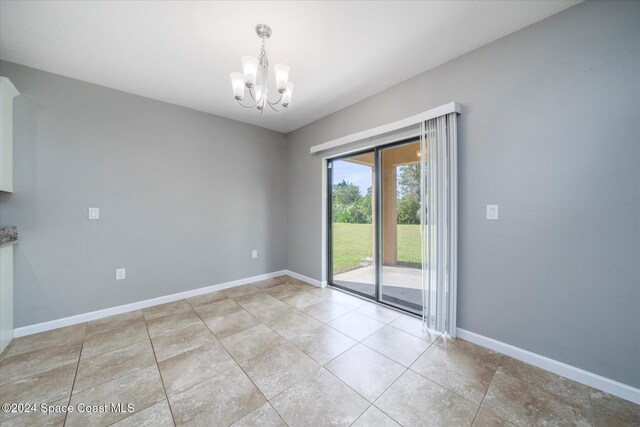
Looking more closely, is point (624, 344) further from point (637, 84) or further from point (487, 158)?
point (637, 84)

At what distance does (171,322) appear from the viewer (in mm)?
2502

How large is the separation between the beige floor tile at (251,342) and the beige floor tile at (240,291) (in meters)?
1.04

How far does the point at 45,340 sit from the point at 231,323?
1677 mm

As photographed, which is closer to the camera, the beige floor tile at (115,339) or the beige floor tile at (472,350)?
the beige floor tile at (472,350)

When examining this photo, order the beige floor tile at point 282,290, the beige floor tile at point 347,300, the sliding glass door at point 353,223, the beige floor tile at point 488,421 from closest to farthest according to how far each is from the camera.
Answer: the beige floor tile at point 488,421 < the beige floor tile at point 347,300 < the sliding glass door at point 353,223 < the beige floor tile at point 282,290

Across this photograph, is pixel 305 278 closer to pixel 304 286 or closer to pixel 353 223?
pixel 304 286

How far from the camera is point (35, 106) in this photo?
228 centimetres

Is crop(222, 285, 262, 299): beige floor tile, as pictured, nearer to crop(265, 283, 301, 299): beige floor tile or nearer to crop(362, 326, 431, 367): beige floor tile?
crop(265, 283, 301, 299): beige floor tile

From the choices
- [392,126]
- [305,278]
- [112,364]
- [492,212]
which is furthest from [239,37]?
[305,278]

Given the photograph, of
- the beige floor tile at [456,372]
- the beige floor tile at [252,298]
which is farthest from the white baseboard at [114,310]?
the beige floor tile at [456,372]

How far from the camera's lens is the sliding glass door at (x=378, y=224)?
2711mm

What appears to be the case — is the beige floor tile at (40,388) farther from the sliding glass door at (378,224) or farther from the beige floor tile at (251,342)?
the sliding glass door at (378,224)

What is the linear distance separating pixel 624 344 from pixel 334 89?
3.25 metres

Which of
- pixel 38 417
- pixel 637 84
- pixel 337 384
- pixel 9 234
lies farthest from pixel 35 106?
pixel 637 84
